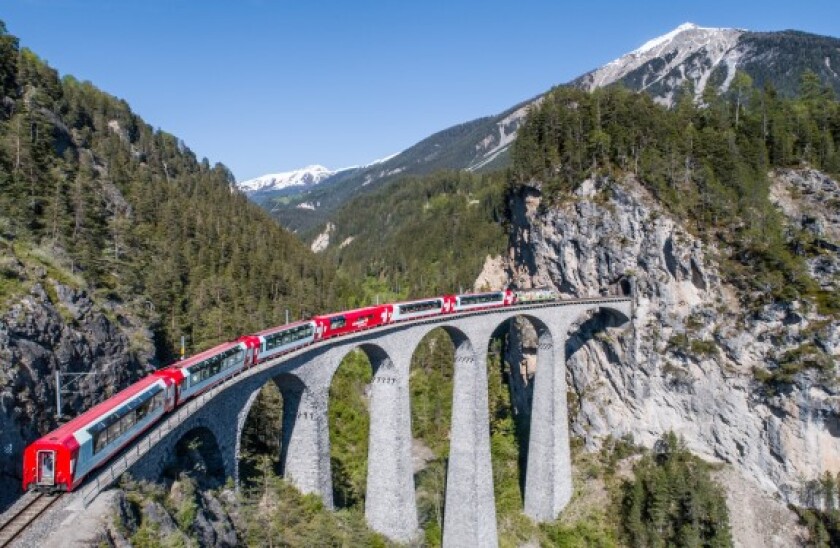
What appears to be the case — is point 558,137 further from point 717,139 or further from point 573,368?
point 573,368

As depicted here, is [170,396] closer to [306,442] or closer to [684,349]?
[306,442]

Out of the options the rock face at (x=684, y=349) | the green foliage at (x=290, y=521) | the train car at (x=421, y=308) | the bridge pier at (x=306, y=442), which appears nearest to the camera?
the green foliage at (x=290, y=521)

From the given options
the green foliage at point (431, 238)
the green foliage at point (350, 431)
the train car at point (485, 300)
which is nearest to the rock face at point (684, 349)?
the train car at point (485, 300)

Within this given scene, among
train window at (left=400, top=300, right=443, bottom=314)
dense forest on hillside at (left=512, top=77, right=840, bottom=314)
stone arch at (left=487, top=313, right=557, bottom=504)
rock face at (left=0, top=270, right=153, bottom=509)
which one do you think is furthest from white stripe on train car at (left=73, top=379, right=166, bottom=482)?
dense forest on hillside at (left=512, top=77, right=840, bottom=314)

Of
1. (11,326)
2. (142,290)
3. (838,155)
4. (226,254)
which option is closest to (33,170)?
(142,290)

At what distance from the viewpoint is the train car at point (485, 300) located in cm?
4759

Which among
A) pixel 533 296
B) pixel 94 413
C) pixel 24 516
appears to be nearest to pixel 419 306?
pixel 533 296

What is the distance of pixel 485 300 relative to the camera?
163 feet

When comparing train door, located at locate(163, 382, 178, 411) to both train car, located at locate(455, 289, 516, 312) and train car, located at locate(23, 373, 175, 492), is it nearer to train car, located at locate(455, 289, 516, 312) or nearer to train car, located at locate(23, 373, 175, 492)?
train car, located at locate(23, 373, 175, 492)

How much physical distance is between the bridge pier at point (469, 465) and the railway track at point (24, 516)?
2856 centimetres

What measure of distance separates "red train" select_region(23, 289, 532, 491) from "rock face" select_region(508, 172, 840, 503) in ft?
90.5

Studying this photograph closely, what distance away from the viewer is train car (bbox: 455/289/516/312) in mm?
47594

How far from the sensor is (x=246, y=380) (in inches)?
1069

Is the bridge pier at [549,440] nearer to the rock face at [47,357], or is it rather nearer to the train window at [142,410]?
the rock face at [47,357]
